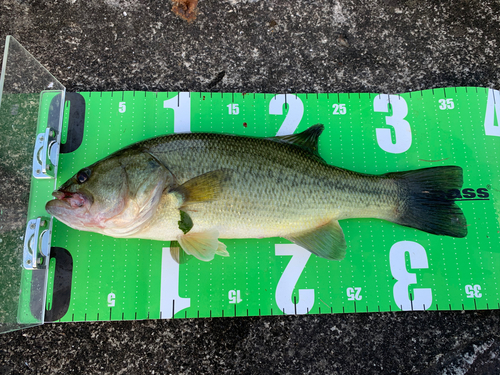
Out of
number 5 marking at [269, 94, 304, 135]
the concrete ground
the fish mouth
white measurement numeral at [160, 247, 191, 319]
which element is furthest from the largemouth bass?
the concrete ground

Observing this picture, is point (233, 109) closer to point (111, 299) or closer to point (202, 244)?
point (202, 244)

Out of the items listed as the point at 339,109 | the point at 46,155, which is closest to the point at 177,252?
the point at 46,155

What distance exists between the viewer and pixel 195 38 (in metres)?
2.83

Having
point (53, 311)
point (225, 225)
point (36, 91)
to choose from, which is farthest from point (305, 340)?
point (36, 91)

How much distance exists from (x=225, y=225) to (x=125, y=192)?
73 centimetres

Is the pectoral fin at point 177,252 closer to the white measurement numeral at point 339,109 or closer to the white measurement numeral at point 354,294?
the white measurement numeral at point 354,294

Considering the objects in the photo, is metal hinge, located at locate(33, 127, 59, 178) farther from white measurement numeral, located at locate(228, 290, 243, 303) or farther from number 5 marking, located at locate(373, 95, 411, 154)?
number 5 marking, located at locate(373, 95, 411, 154)

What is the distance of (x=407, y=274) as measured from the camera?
2490mm

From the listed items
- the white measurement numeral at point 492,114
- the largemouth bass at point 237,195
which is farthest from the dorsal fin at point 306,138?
the white measurement numeral at point 492,114

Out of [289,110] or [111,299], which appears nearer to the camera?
[111,299]

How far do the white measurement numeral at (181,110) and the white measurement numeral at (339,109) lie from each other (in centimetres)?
134

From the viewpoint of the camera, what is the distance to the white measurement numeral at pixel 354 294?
2432 mm

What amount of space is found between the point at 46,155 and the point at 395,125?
306cm

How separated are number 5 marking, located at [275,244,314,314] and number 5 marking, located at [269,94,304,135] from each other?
3.44ft
